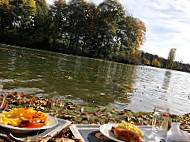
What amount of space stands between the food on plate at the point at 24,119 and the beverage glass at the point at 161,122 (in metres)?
1.18

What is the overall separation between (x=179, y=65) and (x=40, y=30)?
62230 mm

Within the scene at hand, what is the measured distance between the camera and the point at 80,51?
38625 mm

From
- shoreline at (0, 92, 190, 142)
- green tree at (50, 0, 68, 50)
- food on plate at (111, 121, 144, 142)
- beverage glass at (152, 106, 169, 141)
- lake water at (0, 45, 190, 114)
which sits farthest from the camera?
green tree at (50, 0, 68, 50)

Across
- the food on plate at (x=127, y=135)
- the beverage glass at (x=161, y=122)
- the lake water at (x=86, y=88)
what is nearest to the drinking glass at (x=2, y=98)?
the food on plate at (x=127, y=135)

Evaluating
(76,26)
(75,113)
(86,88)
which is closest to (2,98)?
(75,113)

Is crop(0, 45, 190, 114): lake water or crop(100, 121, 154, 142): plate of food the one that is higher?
crop(100, 121, 154, 142): plate of food

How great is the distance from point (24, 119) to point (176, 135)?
154cm

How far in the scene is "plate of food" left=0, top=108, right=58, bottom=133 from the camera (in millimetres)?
1613

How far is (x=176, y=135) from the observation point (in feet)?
5.64

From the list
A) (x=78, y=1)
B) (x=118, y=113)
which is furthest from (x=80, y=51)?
(x=118, y=113)

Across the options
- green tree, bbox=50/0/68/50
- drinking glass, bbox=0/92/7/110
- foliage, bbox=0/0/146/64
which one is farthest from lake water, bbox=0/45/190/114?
green tree, bbox=50/0/68/50

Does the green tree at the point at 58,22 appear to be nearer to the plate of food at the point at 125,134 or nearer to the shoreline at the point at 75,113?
the shoreline at the point at 75,113

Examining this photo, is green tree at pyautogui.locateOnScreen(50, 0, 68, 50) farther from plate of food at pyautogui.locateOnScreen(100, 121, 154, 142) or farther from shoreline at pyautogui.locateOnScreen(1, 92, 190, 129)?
plate of food at pyautogui.locateOnScreen(100, 121, 154, 142)

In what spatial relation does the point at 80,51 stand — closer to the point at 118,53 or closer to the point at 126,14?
the point at 118,53
